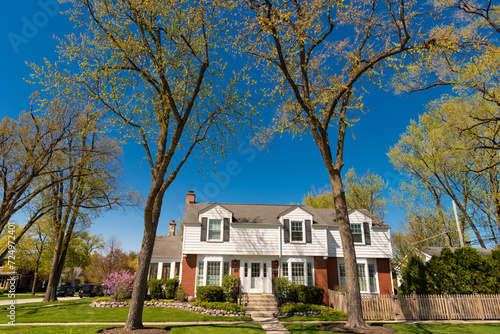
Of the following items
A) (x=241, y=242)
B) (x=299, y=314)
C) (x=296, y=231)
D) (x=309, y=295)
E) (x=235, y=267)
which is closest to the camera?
(x=299, y=314)

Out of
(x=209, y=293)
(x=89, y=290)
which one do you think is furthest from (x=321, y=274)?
(x=89, y=290)

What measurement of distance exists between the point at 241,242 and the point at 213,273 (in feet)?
9.39

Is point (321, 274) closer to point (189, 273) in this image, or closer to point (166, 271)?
point (189, 273)

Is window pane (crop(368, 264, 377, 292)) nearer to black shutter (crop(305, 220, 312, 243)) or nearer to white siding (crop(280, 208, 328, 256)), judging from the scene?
white siding (crop(280, 208, 328, 256))

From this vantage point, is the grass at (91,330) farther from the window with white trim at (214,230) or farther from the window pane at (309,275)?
the window pane at (309,275)

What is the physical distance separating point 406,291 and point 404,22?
17241 mm

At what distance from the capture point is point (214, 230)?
19.9m

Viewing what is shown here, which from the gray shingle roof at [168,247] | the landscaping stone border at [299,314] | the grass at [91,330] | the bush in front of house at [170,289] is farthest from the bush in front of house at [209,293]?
the grass at [91,330]

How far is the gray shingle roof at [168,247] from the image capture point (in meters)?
21.3

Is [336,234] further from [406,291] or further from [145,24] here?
[145,24]

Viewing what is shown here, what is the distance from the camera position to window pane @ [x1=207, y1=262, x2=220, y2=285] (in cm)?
1875

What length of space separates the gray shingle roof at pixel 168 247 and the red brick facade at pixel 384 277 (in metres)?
15.2

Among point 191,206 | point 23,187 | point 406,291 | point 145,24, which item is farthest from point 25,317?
point 406,291

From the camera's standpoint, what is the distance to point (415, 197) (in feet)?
89.8
